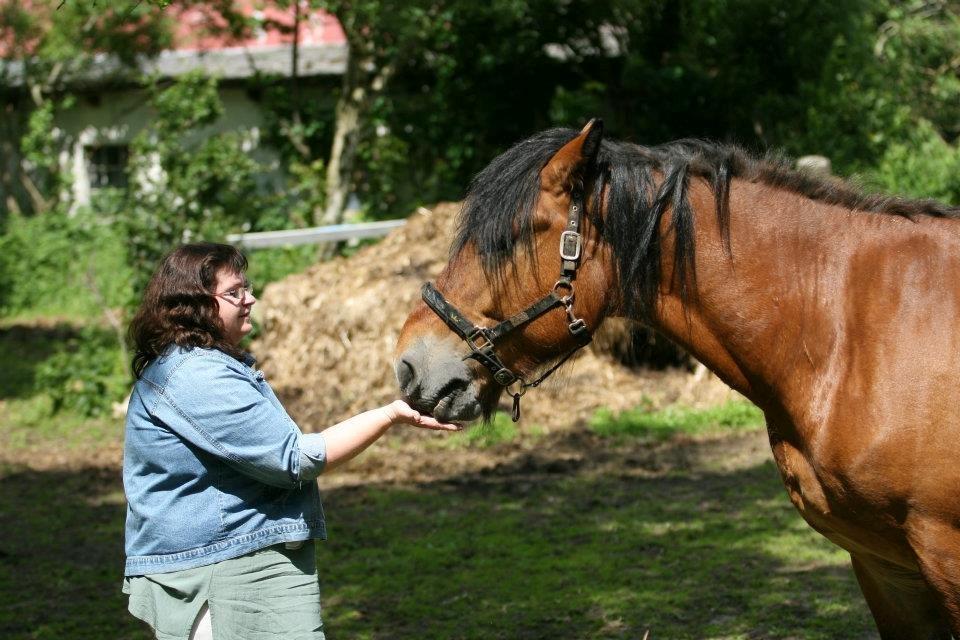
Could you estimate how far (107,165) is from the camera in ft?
61.1

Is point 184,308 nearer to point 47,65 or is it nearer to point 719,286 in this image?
point 719,286

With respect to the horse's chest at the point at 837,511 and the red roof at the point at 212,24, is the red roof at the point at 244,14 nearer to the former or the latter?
the red roof at the point at 212,24

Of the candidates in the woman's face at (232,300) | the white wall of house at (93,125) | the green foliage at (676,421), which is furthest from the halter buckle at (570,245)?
the white wall of house at (93,125)

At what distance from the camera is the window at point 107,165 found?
1847cm

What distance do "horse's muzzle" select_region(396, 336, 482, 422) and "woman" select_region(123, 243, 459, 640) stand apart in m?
0.05

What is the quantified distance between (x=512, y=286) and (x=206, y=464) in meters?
0.99

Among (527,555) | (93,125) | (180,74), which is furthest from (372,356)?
(93,125)

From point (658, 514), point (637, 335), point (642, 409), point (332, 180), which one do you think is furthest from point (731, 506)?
point (332, 180)

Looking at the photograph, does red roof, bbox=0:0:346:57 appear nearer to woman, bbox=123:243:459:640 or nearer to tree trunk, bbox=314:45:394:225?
tree trunk, bbox=314:45:394:225

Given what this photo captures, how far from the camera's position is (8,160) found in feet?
60.4

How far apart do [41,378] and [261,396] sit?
787 cm

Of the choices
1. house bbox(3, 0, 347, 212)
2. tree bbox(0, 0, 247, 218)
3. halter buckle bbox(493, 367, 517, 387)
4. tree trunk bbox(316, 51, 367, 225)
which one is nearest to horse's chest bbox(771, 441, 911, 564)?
halter buckle bbox(493, 367, 517, 387)

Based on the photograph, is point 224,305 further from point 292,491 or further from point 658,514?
point 658,514

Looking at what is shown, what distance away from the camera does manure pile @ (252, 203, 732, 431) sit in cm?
873
